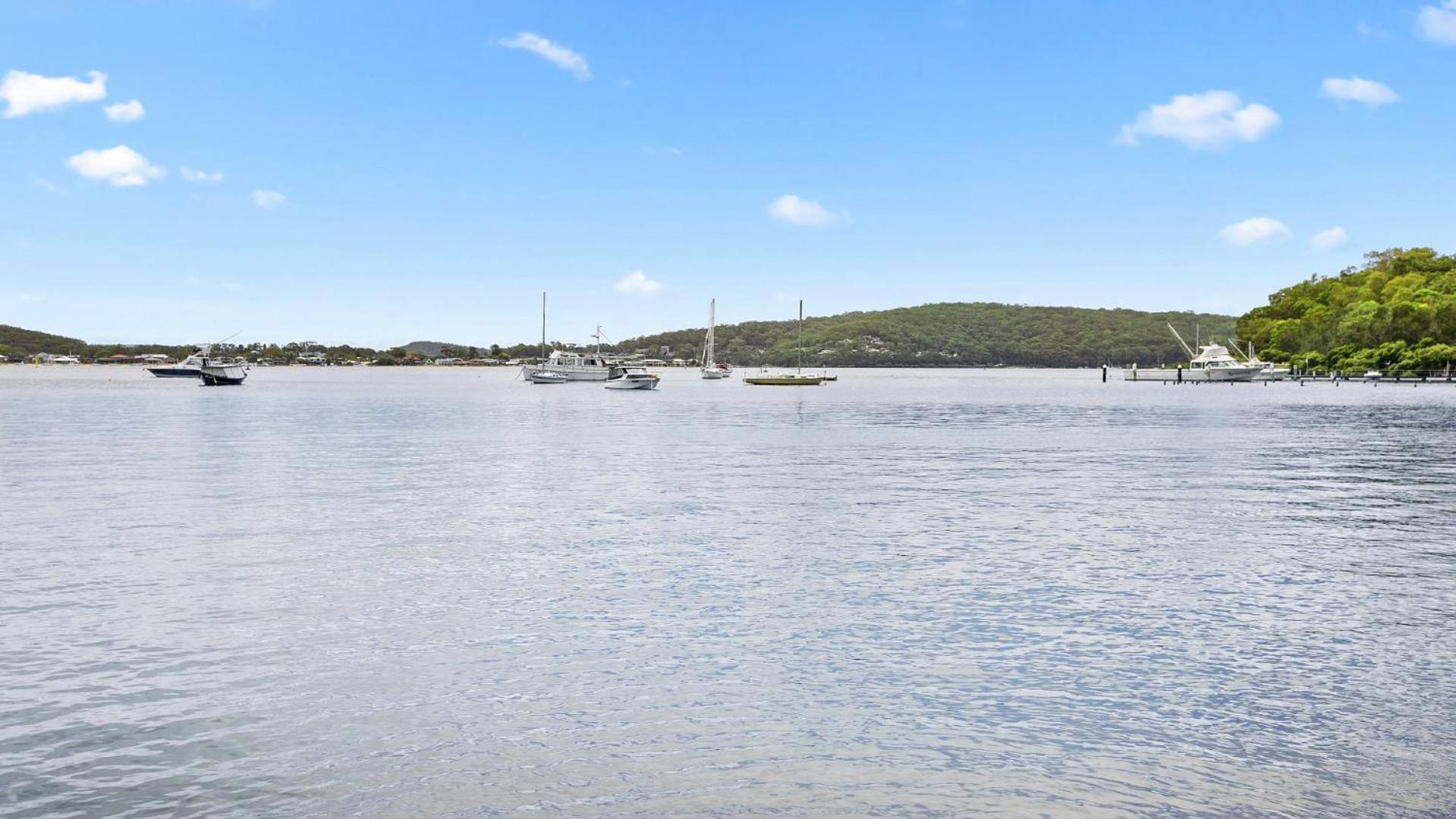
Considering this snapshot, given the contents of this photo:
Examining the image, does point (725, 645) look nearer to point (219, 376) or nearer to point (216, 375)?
point (216, 375)

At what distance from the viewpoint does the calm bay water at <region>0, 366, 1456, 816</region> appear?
12.1 meters

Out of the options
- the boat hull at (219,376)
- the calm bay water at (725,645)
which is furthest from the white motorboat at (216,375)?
the calm bay water at (725,645)

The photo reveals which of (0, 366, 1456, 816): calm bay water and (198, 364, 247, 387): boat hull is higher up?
(198, 364, 247, 387): boat hull

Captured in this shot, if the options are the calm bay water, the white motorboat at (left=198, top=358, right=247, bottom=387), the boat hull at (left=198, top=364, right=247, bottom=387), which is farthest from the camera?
the boat hull at (left=198, top=364, right=247, bottom=387)

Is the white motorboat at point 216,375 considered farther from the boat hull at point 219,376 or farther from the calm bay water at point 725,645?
the calm bay water at point 725,645

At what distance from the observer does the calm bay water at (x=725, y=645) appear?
1214 cm

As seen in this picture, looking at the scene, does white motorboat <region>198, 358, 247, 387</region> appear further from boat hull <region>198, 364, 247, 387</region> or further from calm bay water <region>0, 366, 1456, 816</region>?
calm bay water <region>0, 366, 1456, 816</region>

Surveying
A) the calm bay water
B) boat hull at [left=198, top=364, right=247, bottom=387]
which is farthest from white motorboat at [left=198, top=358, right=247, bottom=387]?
the calm bay water

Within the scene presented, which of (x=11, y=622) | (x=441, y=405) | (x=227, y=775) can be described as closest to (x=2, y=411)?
(x=441, y=405)

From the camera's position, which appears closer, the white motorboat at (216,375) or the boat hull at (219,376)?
the white motorboat at (216,375)

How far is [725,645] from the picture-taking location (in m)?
18.1

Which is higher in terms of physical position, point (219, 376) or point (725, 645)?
point (219, 376)

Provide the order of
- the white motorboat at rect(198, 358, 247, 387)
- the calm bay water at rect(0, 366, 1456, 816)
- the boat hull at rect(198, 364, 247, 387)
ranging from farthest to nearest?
the boat hull at rect(198, 364, 247, 387) → the white motorboat at rect(198, 358, 247, 387) → the calm bay water at rect(0, 366, 1456, 816)

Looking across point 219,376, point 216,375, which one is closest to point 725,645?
point 216,375
